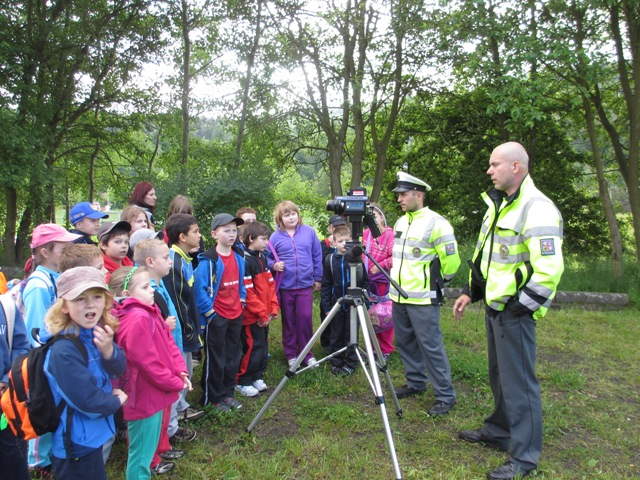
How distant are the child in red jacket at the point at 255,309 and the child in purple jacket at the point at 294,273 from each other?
328 millimetres

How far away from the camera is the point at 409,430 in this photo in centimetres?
355

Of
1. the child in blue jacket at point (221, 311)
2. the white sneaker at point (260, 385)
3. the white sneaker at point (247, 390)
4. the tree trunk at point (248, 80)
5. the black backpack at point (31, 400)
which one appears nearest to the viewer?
the black backpack at point (31, 400)

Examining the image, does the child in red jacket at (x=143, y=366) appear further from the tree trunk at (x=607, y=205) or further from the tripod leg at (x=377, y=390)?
the tree trunk at (x=607, y=205)

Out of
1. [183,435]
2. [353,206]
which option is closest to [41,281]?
[183,435]

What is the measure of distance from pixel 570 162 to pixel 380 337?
932 cm

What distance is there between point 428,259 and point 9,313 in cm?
299

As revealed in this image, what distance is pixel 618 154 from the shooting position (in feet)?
29.1

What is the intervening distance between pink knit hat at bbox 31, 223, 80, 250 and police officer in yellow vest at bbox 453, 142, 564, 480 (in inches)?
109

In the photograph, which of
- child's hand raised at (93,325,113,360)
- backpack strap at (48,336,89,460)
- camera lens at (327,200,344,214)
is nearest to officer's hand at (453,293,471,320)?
camera lens at (327,200,344,214)

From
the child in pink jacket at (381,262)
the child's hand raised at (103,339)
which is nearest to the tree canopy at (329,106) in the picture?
the child in pink jacket at (381,262)

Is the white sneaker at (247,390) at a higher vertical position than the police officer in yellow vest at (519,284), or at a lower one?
lower

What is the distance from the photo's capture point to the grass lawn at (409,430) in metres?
3.01

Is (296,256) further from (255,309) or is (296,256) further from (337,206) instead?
(337,206)

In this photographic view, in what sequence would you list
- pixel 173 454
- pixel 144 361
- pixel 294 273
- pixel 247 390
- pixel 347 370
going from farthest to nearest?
pixel 294 273
pixel 347 370
pixel 247 390
pixel 173 454
pixel 144 361
